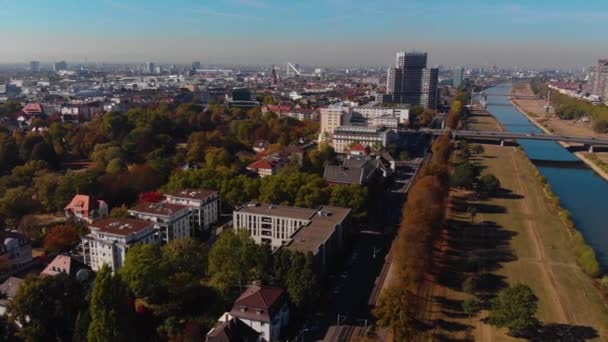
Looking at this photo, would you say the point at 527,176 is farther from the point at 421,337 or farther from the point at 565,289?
the point at 421,337

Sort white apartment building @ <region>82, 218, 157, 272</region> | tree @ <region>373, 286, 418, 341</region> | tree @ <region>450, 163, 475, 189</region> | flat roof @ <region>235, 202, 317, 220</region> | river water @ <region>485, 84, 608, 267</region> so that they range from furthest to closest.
A: tree @ <region>450, 163, 475, 189</region> → river water @ <region>485, 84, 608, 267</region> → flat roof @ <region>235, 202, 317, 220</region> → white apartment building @ <region>82, 218, 157, 272</region> → tree @ <region>373, 286, 418, 341</region>

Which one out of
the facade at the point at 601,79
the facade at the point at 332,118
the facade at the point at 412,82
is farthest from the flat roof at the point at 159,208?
the facade at the point at 601,79

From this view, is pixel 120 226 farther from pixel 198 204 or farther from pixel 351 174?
pixel 351 174

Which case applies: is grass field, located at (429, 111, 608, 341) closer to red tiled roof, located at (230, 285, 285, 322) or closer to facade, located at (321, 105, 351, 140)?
red tiled roof, located at (230, 285, 285, 322)

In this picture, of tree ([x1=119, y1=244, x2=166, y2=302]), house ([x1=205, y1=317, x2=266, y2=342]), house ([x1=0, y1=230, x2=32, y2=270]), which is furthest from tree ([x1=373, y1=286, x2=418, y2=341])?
house ([x1=0, y1=230, x2=32, y2=270])

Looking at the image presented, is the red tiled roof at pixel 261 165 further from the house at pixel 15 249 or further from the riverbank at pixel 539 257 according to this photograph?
the house at pixel 15 249

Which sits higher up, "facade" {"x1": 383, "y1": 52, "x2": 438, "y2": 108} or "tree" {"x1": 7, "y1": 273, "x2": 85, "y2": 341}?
"facade" {"x1": 383, "y1": 52, "x2": 438, "y2": 108}
